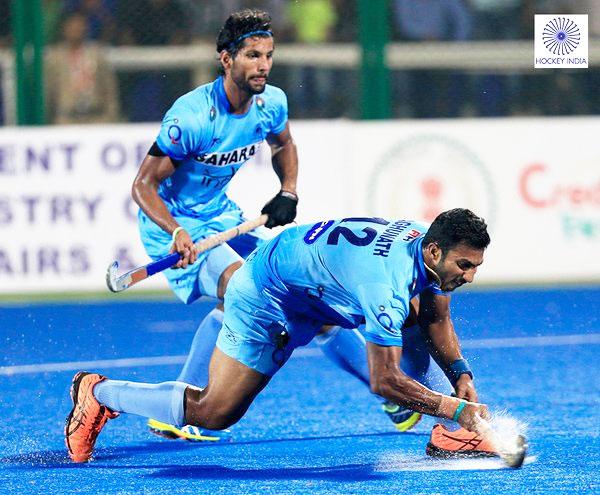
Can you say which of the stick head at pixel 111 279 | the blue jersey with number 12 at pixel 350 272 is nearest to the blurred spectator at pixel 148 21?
the stick head at pixel 111 279

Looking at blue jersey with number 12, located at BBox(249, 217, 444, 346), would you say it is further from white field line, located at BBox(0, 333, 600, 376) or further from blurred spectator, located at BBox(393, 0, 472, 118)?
blurred spectator, located at BBox(393, 0, 472, 118)

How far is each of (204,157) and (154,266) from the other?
569 mm

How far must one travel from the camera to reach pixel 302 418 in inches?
246

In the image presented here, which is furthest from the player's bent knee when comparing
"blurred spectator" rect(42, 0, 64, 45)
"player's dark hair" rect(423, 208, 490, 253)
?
"blurred spectator" rect(42, 0, 64, 45)

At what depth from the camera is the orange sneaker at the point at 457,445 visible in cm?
524

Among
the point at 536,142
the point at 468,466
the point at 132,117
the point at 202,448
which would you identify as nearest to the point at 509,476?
the point at 468,466

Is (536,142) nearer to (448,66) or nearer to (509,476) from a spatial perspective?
(448,66)

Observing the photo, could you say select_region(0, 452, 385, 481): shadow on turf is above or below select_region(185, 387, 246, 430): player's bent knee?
below

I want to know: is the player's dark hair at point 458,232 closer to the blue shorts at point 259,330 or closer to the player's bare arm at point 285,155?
the blue shorts at point 259,330

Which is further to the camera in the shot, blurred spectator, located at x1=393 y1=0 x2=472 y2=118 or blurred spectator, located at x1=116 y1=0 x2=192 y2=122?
blurred spectator, located at x1=393 y1=0 x2=472 y2=118

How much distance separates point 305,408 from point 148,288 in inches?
168

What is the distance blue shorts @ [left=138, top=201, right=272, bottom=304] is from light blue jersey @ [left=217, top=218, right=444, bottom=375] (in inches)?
29.0

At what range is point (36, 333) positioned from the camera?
8867mm

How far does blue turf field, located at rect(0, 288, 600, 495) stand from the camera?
4.97m
